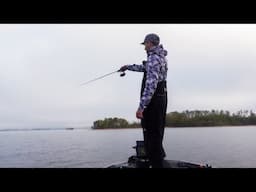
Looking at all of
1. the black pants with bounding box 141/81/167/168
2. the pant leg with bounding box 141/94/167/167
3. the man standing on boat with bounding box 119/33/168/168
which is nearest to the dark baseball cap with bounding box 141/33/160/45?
the man standing on boat with bounding box 119/33/168/168

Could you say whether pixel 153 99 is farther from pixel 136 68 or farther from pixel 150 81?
pixel 136 68

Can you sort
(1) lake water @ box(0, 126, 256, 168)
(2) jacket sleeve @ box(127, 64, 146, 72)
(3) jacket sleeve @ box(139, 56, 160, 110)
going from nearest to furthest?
(3) jacket sleeve @ box(139, 56, 160, 110) → (2) jacket sleeve @ box(127, 64, 146, 72) → (1) lake water @ box(0, 126, 256, 168)

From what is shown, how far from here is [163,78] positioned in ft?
12.0

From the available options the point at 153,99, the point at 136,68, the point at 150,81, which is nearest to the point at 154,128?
the point at 153,99

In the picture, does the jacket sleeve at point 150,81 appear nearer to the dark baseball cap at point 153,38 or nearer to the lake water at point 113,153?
the dark baseball cap at point 153,38

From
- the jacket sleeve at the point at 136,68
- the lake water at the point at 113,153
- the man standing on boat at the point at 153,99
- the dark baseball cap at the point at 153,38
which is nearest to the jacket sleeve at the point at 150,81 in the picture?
the man standing on boat at the point at 153,99

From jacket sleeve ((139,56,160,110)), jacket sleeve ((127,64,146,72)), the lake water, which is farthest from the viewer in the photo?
the lake water

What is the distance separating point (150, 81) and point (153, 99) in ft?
0.57

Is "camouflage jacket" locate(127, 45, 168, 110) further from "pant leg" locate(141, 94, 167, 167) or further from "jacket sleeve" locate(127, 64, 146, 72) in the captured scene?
"jacket sleeve" locate(127, 64, 146, 72)

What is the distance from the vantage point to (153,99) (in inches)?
142

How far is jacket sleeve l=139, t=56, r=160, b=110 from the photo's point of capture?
3.52 meters
